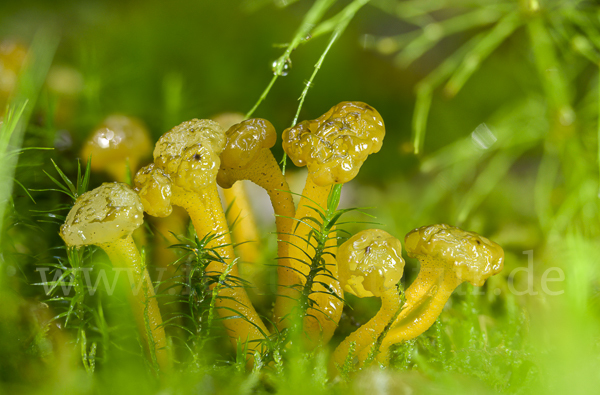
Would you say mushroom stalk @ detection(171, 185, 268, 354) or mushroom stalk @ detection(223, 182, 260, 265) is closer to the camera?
mushroom stalk @ detection(171, 185, 268, 354)

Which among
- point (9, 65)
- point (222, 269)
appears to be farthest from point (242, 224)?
point (9, 65)

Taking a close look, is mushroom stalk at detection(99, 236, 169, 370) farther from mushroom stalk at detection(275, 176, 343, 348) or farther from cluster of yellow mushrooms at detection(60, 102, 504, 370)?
mushroom stalk at detection(275, 176, 343, 348)

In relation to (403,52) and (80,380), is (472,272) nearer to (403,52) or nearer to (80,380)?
(80,380)

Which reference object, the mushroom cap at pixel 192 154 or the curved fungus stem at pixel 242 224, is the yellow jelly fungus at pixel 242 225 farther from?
the mushroom cap at pixel 192 154

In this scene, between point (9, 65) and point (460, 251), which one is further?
point (9, 65)

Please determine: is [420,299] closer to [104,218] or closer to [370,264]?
[370,264]

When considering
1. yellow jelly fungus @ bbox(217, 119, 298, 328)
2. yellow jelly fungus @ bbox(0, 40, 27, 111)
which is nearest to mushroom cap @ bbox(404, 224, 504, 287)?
yellow jelly fungus @ bbox(217, 119, 298, 328)

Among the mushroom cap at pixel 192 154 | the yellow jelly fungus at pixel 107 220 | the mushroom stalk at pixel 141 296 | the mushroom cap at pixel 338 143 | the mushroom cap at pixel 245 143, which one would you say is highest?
the mushroom cap at pixel 338 143

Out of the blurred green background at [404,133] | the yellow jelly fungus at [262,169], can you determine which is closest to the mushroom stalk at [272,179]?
the yellow jelly fungus at [262,169]
